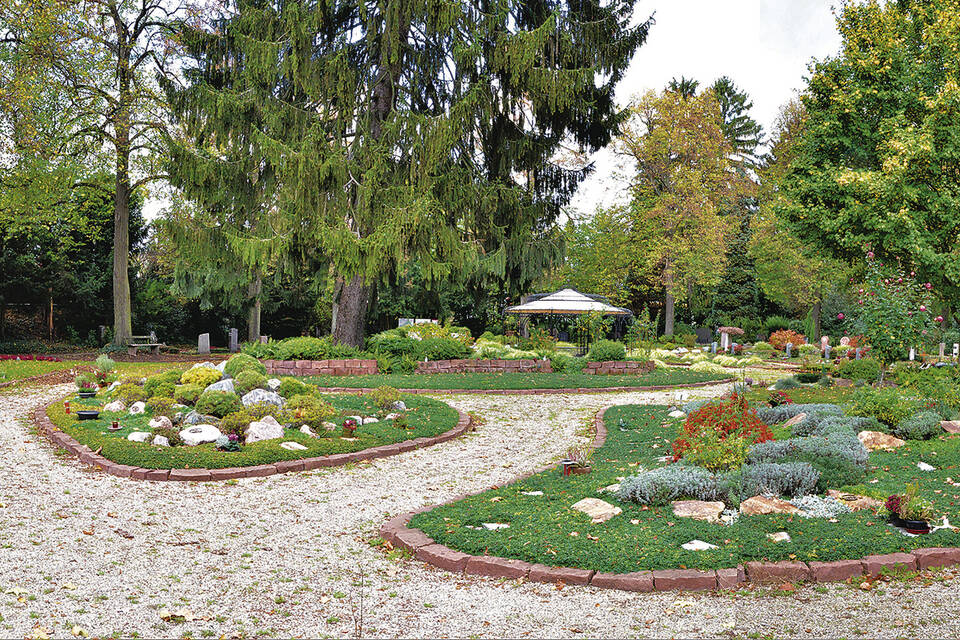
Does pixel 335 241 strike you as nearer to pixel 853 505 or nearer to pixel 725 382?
pixel 725 382

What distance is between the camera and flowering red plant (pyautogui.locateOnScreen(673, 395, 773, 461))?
6.49 metres

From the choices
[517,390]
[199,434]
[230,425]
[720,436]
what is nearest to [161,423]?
[199,434]

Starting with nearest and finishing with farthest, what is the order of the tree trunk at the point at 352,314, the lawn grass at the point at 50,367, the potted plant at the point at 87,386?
the potted plant at the point at 87,386
the lawn grass at the point at 50,367
the tree trunk at the point at 352,314

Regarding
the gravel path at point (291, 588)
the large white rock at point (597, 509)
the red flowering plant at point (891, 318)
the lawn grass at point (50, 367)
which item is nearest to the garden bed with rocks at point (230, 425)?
the gravel path at point (291, 588)

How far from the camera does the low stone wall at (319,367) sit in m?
15.0

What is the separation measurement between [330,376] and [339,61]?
23.9ft

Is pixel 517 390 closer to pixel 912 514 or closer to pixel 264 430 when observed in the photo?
pixel 264 430

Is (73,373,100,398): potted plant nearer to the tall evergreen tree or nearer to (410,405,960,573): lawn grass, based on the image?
the tall evergreen tree

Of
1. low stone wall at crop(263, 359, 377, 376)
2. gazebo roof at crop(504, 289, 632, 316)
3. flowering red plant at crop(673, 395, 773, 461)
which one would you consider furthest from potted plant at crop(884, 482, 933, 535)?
gazebo roof at crop(504, 289, 632, 316)

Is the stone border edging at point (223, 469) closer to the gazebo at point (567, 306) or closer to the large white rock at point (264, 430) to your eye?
the large white rock at point (264, 430)

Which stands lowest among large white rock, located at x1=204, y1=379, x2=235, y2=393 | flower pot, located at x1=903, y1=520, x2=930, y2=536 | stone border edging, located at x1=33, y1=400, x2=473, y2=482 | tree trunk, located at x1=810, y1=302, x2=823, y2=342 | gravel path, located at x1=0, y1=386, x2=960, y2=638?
gravel path, located at x1=0, y1=386, x2=960, y2=638

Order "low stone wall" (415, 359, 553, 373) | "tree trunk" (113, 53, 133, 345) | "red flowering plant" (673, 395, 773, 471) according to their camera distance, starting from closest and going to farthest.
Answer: "red flowering plant" (673, 395, 773, 471), "low stone wall" (415, 359, 553, 373), "tree trunk" (113, 53, 133, 345)

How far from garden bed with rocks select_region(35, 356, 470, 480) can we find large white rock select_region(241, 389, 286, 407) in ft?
0.04

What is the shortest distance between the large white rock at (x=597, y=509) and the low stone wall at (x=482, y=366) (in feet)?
36.0
